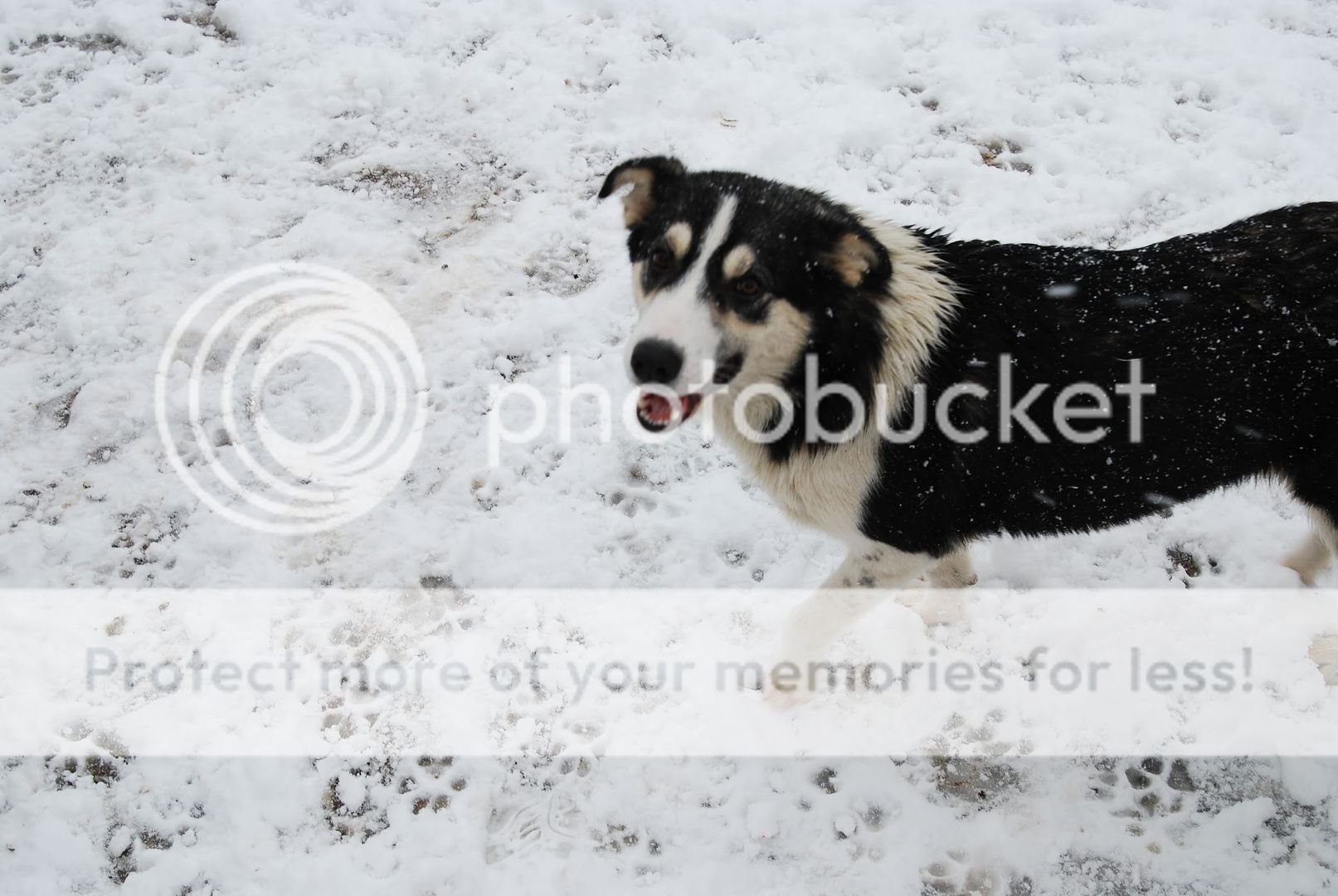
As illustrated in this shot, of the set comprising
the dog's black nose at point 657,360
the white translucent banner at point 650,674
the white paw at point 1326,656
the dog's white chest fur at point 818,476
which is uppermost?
the dog's black nose at point 657,360

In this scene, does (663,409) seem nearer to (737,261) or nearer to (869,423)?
(737,261)

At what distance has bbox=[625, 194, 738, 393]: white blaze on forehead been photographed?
2.54 meters

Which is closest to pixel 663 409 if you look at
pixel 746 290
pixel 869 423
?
pixel 746 290

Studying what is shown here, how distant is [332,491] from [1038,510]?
336 cm

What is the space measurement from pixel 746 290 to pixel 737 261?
0.10m

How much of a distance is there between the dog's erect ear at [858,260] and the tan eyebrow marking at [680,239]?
1.46 ft

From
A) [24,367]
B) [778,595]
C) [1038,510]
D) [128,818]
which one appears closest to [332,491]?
[128,818]

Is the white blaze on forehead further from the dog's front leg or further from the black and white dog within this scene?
the dog's front leg

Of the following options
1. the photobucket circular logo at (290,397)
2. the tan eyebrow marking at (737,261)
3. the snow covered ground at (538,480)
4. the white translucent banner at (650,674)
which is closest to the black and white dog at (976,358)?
the tan eyebrow marking at (737,261)

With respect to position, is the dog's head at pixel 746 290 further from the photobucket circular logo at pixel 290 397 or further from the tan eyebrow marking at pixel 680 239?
the photobucket circular logo at pixel 290 397

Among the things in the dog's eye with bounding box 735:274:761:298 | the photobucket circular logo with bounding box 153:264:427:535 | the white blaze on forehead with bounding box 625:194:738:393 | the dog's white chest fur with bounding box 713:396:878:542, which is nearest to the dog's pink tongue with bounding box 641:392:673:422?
the white blaze on forehead with bounding box 625:194:738:393

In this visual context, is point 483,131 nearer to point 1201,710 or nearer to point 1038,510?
point 1038,510

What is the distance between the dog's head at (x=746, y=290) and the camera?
255cm

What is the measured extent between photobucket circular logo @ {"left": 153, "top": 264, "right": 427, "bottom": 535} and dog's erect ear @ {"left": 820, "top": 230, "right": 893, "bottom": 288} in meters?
2.66
